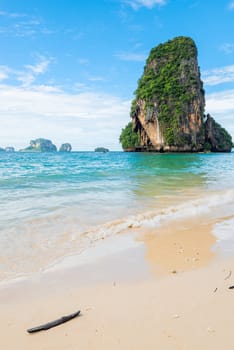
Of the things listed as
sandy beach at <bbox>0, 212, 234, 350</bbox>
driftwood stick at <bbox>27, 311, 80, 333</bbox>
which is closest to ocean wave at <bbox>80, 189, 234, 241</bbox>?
sandy beach at <bbox>0, 212, 234, 350</bbox>

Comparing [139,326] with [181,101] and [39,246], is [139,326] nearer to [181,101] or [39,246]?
[39,246]

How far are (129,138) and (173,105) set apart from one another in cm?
1760

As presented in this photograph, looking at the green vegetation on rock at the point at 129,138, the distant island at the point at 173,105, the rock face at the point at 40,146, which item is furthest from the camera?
the rock face at the point at 40,146

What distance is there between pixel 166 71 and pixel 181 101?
10.1 meters

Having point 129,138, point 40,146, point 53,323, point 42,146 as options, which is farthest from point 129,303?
point 42,146

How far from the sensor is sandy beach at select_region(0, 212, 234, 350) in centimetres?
201

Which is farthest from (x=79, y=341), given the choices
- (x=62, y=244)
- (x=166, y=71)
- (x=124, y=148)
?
(x=124, y=148)

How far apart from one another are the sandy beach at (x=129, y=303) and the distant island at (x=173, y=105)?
5871 centimetres

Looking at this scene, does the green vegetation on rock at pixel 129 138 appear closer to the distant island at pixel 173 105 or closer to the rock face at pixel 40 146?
the distant island at pixel 173 105

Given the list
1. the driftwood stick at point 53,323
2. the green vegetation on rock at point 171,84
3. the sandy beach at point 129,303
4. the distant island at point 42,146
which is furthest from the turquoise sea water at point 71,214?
the distant island at point 42,146

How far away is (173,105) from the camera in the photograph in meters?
63.1

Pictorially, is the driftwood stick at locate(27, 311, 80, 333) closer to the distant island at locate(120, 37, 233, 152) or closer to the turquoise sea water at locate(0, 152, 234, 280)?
the turquoise sea water at locate(0, 152, 234, 280)

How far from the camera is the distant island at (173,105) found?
202ft

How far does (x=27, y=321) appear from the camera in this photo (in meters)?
2.29
